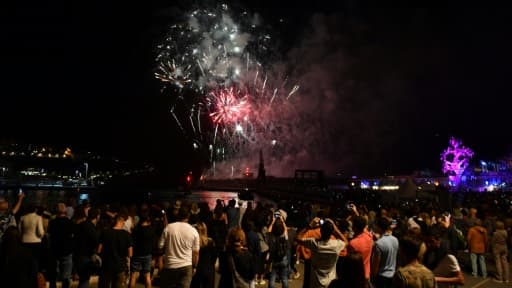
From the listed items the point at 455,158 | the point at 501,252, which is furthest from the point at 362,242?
the point at 455,158

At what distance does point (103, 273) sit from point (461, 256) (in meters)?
11.6

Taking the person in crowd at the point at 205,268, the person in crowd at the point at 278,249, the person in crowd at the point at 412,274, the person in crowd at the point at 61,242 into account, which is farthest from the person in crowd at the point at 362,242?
the person in crowd at the point at 61,242

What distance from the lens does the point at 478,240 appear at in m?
10.7

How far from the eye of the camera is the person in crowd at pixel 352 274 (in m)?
A: 3.58

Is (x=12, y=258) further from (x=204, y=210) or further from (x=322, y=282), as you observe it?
(x=204, y=210)

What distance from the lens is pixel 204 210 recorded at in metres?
10.9

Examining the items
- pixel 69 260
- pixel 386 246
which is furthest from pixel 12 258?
pixel 386 246

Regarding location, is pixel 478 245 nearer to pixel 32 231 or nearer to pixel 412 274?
pixel 412 274

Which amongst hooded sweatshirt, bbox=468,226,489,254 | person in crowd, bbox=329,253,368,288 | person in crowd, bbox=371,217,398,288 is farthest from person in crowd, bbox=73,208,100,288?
hooded sweatshirt, bbox=468,226,489,254

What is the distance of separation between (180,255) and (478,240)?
8.04m

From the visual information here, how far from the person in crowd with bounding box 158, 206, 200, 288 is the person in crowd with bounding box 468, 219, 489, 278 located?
775 cm

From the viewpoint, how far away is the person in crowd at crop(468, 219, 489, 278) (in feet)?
35.0

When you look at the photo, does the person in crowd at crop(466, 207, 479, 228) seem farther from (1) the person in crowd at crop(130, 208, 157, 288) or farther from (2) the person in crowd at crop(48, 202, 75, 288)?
(2) the person in crowd at crop(48, 202, 75, 288)

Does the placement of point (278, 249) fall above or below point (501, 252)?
above
